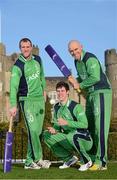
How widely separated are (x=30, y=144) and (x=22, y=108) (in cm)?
56

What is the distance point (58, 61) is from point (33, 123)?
1.07 meters

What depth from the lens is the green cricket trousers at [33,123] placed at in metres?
7.94

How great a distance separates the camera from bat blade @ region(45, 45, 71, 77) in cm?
805

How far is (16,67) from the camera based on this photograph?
8.09 meters

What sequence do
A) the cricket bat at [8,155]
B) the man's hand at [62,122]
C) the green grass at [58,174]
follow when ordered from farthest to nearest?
the cricket bat at [8,155] → the man's hand at [62,122] → the green grass at [58,174]

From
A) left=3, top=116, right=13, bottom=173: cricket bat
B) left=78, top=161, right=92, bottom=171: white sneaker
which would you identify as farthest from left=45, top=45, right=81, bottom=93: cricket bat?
left=78, top=161, right=92, bottom=171: white sneaker

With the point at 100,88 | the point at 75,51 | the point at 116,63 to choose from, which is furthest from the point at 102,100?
the point at 116,63

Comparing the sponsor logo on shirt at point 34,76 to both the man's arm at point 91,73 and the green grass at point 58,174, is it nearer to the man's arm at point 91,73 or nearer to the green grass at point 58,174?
the man's arm at point 91,73

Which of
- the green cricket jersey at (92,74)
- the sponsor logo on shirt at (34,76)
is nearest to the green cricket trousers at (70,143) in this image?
the green cricket jersey at (92,74)

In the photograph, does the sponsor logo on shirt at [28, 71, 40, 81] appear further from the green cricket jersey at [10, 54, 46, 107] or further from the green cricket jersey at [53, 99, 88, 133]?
the green cricket jersey at [53, 99, 88, 133]

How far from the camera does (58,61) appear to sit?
8.25m

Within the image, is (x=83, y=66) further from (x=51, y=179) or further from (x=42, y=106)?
(x=51, y=179)

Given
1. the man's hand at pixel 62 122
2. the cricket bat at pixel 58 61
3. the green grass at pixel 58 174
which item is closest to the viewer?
the green grass at pixel 58 174

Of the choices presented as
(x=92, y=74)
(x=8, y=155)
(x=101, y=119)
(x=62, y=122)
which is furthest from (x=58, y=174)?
(x=92, y=74)
